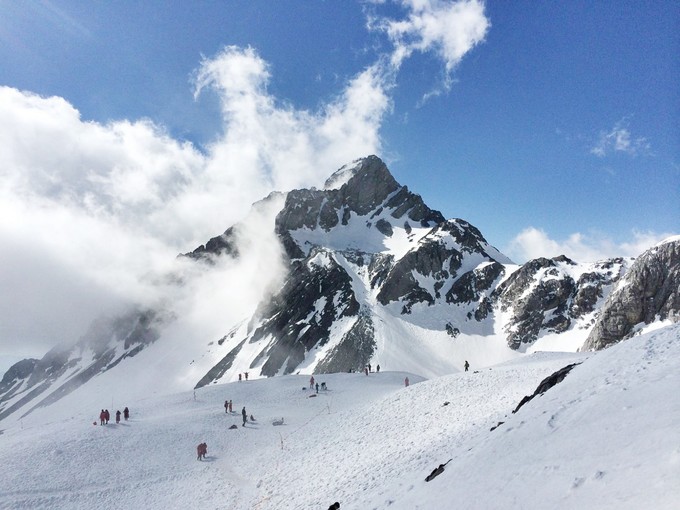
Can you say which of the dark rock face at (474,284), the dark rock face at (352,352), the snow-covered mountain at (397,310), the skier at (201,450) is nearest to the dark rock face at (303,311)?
the snow-covered mountain at (397,310)

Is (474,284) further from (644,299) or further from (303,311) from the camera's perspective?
(303,311)

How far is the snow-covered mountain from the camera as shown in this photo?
111 metres

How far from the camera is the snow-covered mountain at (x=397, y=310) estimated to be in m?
111

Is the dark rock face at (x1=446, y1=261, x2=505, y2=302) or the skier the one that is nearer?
the skier

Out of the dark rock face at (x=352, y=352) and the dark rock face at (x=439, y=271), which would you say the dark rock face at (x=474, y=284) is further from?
the dark rock face at (x=352, y=352)

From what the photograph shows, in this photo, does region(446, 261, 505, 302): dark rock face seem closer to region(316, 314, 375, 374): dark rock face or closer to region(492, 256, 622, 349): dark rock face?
region(492, 256, 622, 349): dark rock face

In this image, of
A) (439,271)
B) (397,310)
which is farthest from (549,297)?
(397,310)

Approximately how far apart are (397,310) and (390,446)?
107m

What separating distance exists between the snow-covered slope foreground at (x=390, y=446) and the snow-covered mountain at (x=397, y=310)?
214 ft

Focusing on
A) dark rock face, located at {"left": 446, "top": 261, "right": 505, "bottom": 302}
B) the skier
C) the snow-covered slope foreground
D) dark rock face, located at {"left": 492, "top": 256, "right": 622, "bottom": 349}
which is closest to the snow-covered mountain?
dark rock face, located at {"left": 492, "top": 256, "right": 622, "bottom": 349}

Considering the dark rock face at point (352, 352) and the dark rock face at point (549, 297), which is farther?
the dark rock face at point (549, 297)

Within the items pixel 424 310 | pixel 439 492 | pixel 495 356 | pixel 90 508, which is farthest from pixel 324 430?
pixel 424 310

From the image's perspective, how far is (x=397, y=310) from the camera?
13238 centimetres

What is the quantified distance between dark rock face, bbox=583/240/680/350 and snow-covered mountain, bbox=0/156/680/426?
1.08 feet
